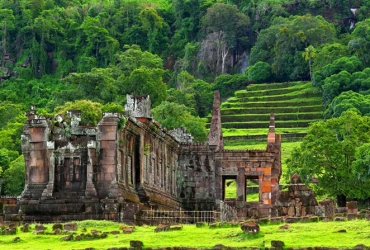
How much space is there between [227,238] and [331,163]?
42.2 m

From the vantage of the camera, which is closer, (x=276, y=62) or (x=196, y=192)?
(x=196, y=192)

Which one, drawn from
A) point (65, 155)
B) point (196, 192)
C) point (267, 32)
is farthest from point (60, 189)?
point (267, 32)

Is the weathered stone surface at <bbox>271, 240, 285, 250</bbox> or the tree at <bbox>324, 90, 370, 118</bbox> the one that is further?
the tree at <bbox>324, 90, 370, 118</bbox>

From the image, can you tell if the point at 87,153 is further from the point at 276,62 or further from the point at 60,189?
the point at 276,62

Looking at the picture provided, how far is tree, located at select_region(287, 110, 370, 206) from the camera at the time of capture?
8081cm

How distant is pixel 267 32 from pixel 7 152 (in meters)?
96.2

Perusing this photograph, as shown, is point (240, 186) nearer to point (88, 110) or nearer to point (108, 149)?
point (108, 149)

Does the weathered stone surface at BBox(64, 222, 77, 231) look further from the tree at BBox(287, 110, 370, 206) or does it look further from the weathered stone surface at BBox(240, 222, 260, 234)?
the tree at BBox(287, 110, 370, 206)

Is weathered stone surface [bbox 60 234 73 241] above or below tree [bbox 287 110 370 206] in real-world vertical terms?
below

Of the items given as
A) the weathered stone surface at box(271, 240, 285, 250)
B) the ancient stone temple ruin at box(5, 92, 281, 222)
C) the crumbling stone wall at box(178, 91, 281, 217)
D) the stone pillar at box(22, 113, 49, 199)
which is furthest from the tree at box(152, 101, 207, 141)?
the weathered stone surface at box(271, 240, 285, 250)

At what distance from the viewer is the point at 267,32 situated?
198 m

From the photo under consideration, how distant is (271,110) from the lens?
14900 centimetres

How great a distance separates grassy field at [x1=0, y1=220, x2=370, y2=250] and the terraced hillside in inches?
3526

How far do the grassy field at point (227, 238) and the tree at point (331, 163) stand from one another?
37.5m
